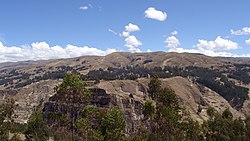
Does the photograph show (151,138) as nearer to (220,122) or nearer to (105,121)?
(105,121)

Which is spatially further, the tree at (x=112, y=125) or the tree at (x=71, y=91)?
the tree at (x=112, y=125)

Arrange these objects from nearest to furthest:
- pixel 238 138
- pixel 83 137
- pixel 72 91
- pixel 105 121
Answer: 1. pixel 72 91
2. pixel 83 137
3. pixel 105 121
4. pixel 238 138

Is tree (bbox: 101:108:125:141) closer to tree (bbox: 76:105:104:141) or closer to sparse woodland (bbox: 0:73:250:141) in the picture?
sparse woodland (bbox: 0:73:250:141)

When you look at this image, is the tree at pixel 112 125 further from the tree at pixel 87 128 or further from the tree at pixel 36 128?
the tree at pixel 36 128

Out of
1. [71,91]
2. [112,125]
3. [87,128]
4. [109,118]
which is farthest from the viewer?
[109,118]

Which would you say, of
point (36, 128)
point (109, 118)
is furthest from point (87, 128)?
point (36, 128)

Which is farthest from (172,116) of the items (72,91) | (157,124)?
(72,91)

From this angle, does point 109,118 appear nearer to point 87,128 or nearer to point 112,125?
point 112,125

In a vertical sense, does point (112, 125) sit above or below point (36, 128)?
above

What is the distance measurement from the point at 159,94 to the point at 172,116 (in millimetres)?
7444

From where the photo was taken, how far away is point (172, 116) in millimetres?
105188

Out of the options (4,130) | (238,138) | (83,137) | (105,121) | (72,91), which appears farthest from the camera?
(238,138)

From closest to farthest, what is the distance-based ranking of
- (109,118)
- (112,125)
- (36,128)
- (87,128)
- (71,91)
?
(71,91) < (87,128) < (112,125) < (109,118) < (36,128)

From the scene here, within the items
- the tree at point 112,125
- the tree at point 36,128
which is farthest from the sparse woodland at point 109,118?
the tree at point 36,128
